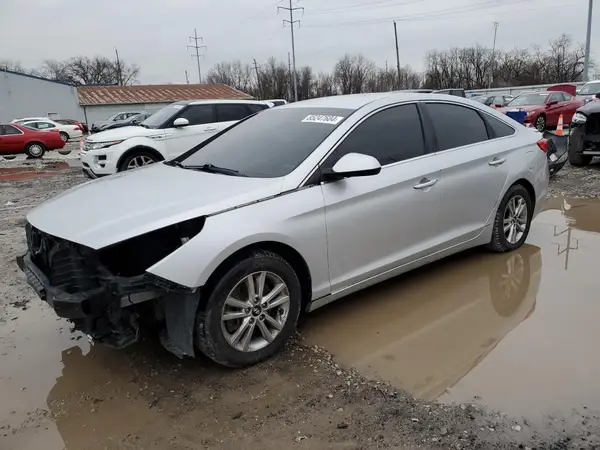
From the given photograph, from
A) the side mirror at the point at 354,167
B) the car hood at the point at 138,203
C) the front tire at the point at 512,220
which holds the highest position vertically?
the side mirror at the point at 354,167

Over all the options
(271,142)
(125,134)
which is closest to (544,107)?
(125,134)

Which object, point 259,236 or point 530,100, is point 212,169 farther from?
point 530,100

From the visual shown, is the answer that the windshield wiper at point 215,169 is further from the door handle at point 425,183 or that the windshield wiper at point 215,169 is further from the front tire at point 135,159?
the front tire at point 135,159

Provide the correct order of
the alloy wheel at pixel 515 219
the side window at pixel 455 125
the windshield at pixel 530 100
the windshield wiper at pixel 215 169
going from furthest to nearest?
the windshield at pixel 530 100, the alloy wheel at pixel 515 219, the side window at pixel 455 125, the windshield wiper at pixel 215 169

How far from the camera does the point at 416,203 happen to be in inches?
155

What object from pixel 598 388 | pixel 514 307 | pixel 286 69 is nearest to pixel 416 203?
pixel 514 307

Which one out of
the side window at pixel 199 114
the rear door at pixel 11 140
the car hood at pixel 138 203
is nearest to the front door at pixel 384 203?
the car hood at pixel 138 203

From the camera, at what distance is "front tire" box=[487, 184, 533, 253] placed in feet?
15.9

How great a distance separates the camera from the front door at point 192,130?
1009 centimetres

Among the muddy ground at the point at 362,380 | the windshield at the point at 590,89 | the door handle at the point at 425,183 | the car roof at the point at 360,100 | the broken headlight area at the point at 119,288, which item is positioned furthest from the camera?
the windshield at the point at 590,89

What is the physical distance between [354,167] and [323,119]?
76 cm

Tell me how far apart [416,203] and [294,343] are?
4.69 ft

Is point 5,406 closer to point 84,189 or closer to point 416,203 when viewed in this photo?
point 84,189

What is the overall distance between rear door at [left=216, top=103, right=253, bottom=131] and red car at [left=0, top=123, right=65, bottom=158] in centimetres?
1219
